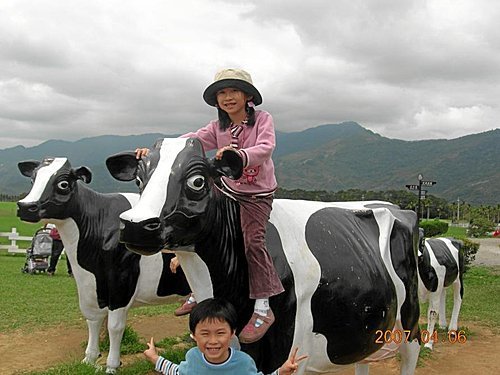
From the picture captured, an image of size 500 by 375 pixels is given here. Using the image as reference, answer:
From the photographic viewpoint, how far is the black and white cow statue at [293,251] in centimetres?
222

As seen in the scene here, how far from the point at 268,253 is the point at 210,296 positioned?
36 centimetres

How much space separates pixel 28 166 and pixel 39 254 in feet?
30.5

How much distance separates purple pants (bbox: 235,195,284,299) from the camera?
8.30ft

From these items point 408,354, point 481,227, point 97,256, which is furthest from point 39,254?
point 481,227

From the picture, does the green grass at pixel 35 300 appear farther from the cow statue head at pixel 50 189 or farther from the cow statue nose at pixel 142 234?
the cow statue nose at pixel 142 234

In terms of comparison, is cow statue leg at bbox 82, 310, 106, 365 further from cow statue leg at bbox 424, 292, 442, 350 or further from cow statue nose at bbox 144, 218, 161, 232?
cow statue leg at bbox 424, 292, 442, 350

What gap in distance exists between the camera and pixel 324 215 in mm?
3201

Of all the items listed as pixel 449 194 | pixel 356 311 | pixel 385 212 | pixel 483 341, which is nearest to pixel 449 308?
pixel 483 341

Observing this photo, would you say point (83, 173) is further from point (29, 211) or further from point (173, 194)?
point (173, 194)

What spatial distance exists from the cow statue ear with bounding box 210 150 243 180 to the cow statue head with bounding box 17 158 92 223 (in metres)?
3.34

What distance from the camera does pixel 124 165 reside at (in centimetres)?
268

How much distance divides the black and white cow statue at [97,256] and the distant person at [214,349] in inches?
126

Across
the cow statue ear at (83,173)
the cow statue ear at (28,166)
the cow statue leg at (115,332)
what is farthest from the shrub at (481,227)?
the cow statue ear at (28,166)

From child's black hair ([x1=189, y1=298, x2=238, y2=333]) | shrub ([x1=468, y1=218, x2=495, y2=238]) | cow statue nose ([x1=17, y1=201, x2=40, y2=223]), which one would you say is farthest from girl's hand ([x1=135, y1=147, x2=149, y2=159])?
shrub ([x1=468, y1=218, x2=495, y2=238])
